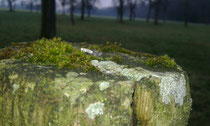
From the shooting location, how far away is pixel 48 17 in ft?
40.7

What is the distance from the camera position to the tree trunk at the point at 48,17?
12.3 meters

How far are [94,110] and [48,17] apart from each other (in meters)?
11.1

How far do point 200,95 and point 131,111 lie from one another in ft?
18.1

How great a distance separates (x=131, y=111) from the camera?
8.00 feet

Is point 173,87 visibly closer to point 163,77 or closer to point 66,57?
point 163,77

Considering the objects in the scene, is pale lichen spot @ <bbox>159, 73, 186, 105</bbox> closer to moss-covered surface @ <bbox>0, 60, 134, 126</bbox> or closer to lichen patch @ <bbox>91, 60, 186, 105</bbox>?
lichen patch @ <bbox>91, 60, 186, 105</bbox>

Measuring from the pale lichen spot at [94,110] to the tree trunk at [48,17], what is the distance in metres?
11.1

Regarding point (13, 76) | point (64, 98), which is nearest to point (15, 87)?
point (13, 76)

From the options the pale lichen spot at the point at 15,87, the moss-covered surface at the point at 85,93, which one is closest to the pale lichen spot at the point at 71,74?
the moss-covered surface at the point at 85,93

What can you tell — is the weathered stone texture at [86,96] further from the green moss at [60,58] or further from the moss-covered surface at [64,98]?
the green moss at [60,58]

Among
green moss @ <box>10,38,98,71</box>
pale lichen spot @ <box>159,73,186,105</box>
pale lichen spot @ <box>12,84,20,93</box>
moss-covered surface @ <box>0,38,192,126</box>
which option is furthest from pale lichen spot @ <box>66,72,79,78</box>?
pale lichen spot @ <box>159,73,186,105</box>

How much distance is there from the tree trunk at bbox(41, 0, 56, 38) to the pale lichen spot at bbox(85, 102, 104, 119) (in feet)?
36.3

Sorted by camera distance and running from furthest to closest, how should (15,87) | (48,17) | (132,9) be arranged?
(132,9)
(48,17)
(15,87)

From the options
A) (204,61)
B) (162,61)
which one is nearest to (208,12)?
(204,61)
